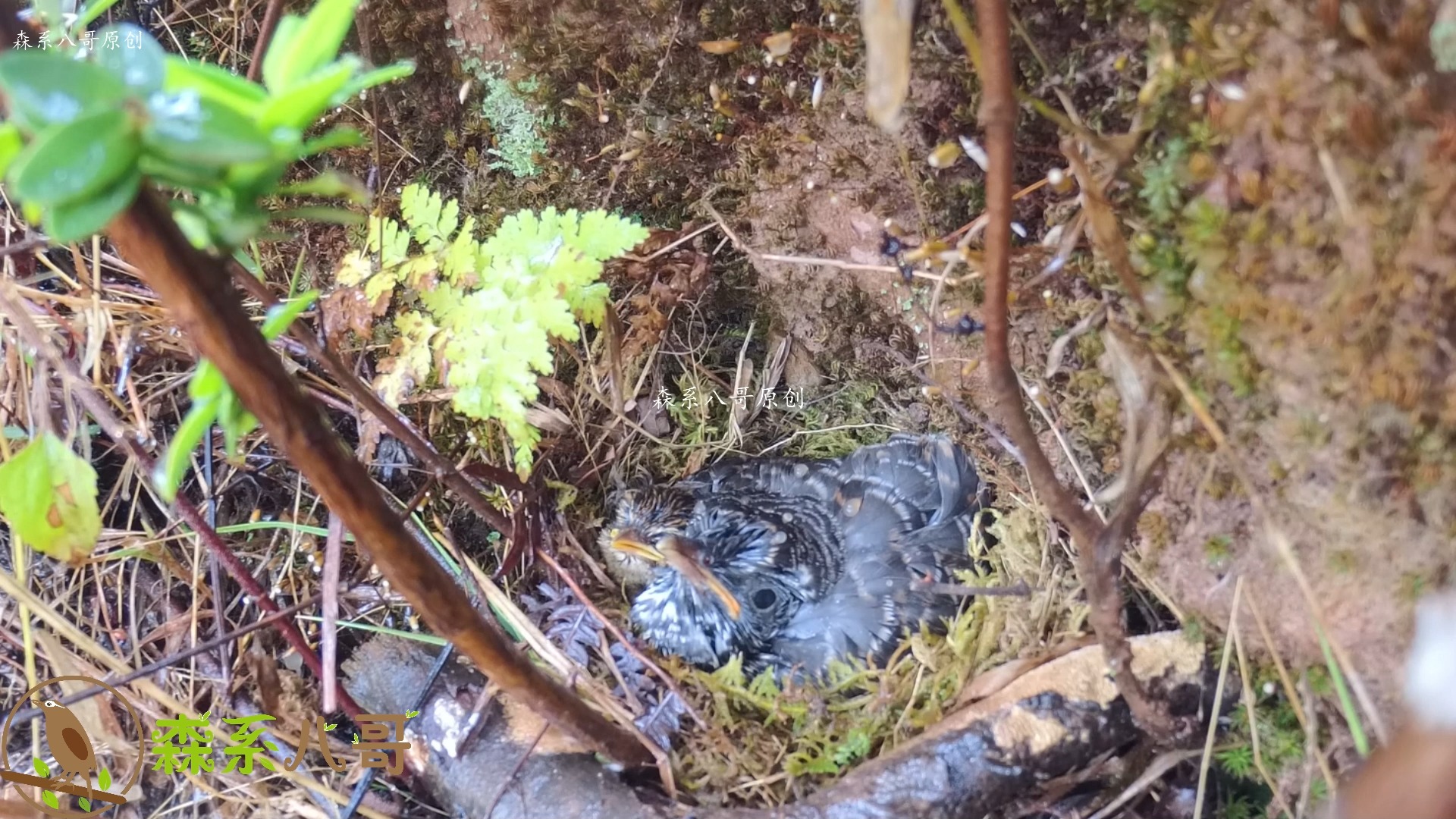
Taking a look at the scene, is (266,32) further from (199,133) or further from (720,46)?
(199,133)

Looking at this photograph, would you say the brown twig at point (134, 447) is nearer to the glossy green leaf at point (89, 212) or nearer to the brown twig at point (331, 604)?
the brown twig at point (331, 604)

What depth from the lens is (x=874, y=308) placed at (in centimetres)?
207

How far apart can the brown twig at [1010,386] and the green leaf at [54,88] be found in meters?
0.89

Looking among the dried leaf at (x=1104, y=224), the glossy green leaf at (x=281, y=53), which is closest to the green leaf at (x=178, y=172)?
the glossy green leaf at (x=281, y=53)

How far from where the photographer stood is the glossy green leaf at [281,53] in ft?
2.67

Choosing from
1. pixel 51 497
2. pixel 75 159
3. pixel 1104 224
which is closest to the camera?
pixel 75 159

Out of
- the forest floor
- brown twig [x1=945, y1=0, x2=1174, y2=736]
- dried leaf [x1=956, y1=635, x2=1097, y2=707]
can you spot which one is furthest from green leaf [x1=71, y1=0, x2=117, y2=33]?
dried leaf [x1=956, y1=635, x2=1097, y2=707]

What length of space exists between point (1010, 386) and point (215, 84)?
1.00 m

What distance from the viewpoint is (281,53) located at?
32.2 inches

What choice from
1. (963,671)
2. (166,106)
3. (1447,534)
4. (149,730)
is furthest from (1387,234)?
(149,730)

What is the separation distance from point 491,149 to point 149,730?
58.2 inches

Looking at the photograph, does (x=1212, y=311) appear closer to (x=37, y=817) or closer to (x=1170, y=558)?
(x=1170, y=558)

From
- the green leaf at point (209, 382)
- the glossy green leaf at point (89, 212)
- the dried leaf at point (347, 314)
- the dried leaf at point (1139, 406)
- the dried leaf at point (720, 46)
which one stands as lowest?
the dried leaf at point (347, 314)

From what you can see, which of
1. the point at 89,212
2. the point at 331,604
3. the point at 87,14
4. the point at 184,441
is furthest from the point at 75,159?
the point at 331,604
